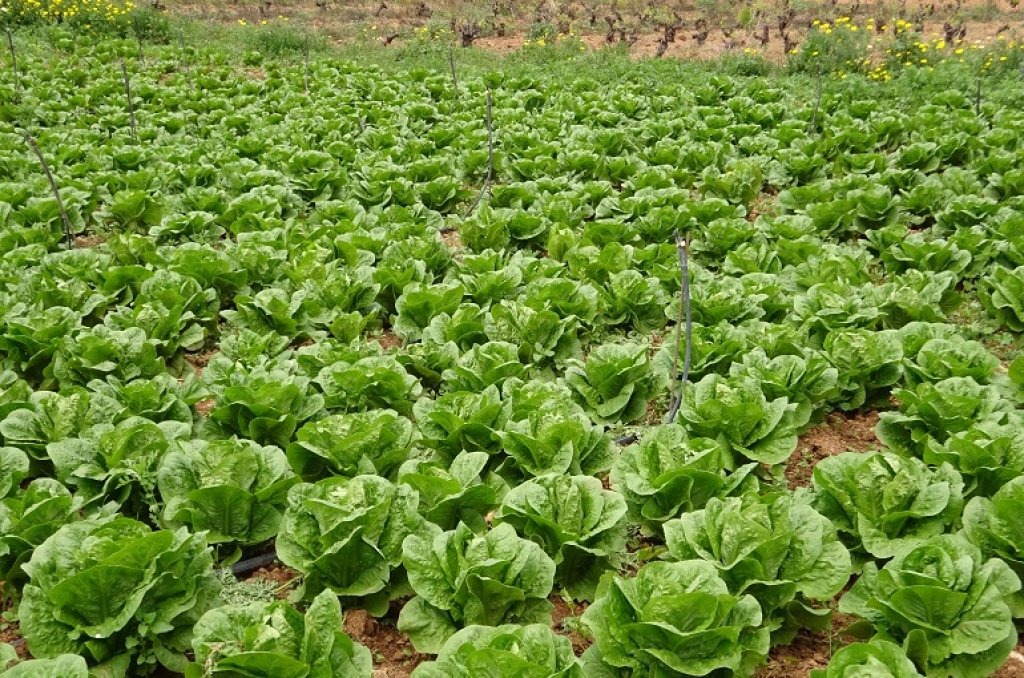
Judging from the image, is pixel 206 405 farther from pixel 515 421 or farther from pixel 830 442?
pixel 830 442

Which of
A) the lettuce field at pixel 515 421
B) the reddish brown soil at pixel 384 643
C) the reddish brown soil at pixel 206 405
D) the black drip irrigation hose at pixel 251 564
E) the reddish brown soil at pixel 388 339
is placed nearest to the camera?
the lettuce field at pixel 515 421

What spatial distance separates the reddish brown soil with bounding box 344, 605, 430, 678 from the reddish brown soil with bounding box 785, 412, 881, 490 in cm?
216

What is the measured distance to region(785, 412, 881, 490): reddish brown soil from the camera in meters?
4.50

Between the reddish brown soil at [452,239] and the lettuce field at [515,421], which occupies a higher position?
the lettuce field at [515,421]

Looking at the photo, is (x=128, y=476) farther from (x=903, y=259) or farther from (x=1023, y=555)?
(x=903, y=259)

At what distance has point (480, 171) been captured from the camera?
9.80m

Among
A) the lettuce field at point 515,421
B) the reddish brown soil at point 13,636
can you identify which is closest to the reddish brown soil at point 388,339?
the lettuce field at point 515,421

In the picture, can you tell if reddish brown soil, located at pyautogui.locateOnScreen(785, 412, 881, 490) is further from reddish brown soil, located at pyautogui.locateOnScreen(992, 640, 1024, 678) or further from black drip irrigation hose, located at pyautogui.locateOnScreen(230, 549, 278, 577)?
black drip irrigation hose, located at pyautogui.locateOnScreen(230, 549, 278, 577)

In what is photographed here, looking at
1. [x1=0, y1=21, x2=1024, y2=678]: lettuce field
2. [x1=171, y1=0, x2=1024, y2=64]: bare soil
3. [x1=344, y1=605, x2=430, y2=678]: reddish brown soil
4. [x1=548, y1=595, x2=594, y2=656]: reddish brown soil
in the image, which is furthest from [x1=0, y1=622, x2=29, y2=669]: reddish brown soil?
[x1=171, y1=0, x2=1024, y2=64]: bare soil

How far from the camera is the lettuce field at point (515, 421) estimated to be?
3.00m

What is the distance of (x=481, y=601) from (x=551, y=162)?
264 inches

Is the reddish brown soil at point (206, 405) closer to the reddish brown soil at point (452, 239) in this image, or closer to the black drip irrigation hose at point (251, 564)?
the black drip irrigation hose at point (251, 564)

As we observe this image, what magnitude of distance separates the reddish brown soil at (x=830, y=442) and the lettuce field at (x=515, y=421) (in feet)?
0.06

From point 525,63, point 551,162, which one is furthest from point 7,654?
point 525,63
